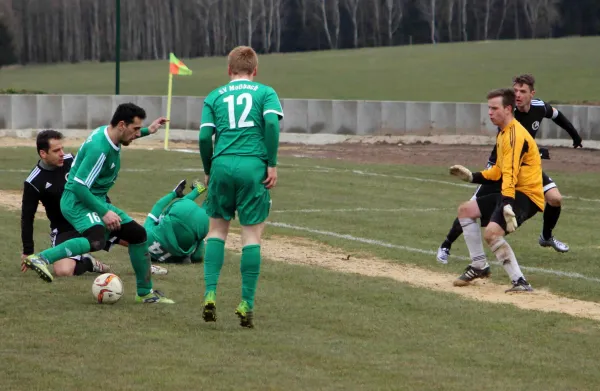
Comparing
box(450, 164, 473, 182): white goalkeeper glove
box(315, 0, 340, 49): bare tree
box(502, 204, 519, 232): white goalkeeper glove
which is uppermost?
box(315, 0, 340, 49): bare tree

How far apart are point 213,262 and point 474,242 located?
3551 mm

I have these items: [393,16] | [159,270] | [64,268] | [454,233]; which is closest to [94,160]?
[64,268]

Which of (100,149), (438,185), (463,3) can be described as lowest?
(438,185)

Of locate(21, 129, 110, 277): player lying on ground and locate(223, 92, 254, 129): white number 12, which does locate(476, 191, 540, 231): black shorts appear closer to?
locate(223, 92, 254, 129): white number 12

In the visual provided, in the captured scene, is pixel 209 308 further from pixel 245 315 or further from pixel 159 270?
pixel 159 270

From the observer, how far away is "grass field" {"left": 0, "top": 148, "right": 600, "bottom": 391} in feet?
23.9

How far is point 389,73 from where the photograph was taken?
6562cm

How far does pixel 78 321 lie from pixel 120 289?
Result: 3.15 feet

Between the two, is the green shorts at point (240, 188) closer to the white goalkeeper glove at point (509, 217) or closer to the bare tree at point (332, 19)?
the white goalkeeper glove at point (509, 217)

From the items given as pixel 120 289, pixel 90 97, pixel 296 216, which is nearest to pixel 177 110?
pixel 90 97

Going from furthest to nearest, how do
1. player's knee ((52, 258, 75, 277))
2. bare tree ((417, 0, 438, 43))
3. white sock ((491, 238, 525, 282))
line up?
1. bare tree ((417, 0, 438, 43))
2. player's knee ((52, 258, 75, 277))
3. white sock ((491, 238, 525, 282))

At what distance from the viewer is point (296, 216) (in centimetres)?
1742

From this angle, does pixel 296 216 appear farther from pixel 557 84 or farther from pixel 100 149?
pixel 557 84

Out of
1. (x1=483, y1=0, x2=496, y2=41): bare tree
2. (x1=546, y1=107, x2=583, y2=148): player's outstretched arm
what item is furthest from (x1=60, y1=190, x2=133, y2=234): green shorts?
(x1=483, y1=0, x2=496, y2=41): bare tree
